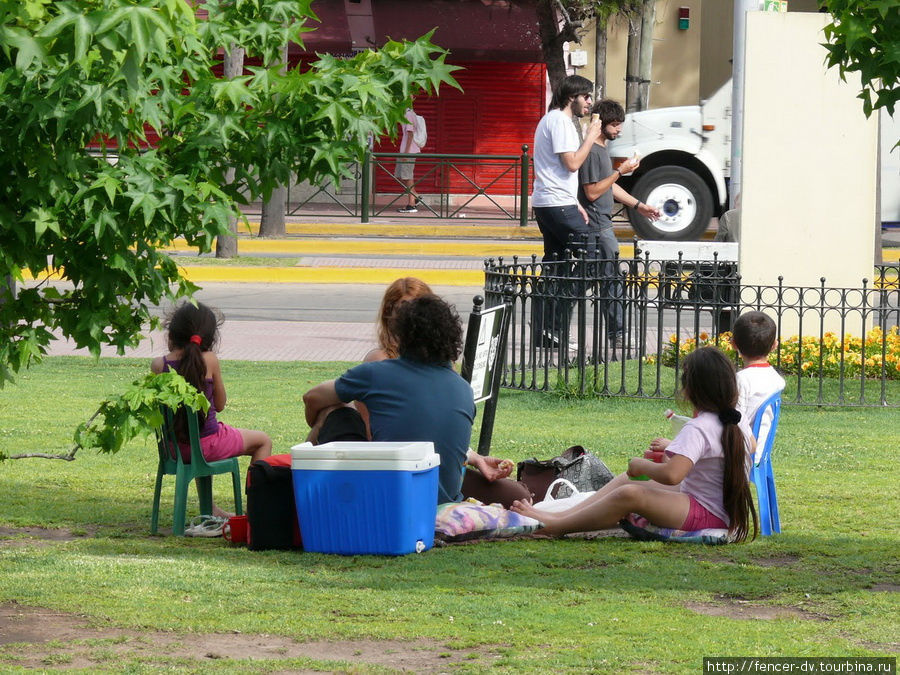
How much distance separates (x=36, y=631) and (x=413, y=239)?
61.7 feet

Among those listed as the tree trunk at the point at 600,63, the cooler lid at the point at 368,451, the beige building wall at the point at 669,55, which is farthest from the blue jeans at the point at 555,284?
the beige building wall at the point at 669,55

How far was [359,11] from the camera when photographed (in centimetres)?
2869

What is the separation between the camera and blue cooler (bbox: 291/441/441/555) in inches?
229

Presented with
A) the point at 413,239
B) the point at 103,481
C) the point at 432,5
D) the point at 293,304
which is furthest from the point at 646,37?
the point at 103,481

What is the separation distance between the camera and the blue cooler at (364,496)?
5.81m

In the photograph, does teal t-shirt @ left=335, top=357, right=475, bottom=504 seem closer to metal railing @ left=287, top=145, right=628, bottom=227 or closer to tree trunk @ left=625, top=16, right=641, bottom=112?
metal railing @ left=287, top=145, right=628, bottom=227

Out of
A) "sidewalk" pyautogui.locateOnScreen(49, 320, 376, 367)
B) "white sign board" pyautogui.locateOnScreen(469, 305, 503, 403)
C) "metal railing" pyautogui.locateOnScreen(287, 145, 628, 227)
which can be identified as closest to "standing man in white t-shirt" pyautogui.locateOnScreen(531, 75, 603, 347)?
"sidewalk" pyautogui.locateOnScreen(49, 320, 376, 367)

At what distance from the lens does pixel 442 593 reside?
525 centimetres

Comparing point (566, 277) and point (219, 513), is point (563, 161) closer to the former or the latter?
point (566, 277)

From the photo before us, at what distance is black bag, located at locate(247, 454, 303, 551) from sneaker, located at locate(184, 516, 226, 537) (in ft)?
1.28

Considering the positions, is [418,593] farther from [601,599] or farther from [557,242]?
[557,242]

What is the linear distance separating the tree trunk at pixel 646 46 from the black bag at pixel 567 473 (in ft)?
70.0

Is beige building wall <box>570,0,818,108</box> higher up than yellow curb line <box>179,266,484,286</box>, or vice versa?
beige building wall <box>570,0,818,108</box>

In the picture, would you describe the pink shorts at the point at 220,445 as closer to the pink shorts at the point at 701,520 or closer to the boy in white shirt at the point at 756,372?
the pink shorts at the point at 701,520
